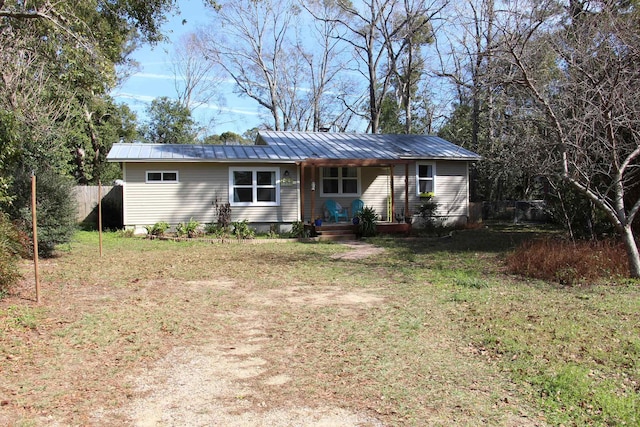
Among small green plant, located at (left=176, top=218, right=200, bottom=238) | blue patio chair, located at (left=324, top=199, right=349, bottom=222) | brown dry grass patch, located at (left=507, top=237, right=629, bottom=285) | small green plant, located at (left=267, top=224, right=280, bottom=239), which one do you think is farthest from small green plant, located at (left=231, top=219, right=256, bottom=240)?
brown dry grass patch, located at (left=507, top=237, right=629, bottom=285)

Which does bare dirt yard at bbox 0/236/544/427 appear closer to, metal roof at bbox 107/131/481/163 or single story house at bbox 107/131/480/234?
single story house at bbox 107/131/480/234

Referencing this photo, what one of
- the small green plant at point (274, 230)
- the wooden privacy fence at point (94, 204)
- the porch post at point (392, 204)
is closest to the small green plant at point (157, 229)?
the small green plant at point (274, 230)

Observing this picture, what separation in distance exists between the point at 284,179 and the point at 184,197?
343 centimetres

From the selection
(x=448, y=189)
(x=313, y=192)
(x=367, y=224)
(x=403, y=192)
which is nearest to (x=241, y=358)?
(x=367, y=224)

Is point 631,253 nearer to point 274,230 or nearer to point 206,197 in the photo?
point 274,230

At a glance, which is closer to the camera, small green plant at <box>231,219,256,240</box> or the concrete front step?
Result: small green plant at <box>231,219,256,240</box>

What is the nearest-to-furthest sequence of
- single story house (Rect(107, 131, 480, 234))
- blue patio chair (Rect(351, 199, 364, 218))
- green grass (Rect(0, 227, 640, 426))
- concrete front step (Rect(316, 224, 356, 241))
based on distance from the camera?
green grass (Rect(0, 227, 640, 426)) → concrete front step (Rect(316, 224, 356, 241)) → single story house (Rect(107, 131, 480, 234)) → blue patio chair (Rect(351, 199, 364, 218))

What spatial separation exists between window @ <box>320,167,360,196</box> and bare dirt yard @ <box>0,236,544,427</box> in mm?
9558

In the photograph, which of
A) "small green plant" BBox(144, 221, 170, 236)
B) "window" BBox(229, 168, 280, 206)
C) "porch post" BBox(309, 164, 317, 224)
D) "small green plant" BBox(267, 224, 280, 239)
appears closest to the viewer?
"small green plant" BBox(144, 221, 170, 236)

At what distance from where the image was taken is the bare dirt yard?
3.50 metres

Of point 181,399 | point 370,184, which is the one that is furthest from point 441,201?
point 181,399

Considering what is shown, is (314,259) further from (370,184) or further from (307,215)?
(370,184)

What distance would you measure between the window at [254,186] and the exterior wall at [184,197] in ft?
0.57

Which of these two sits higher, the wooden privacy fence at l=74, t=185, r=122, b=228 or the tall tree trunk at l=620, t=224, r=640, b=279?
the wooden privacy fence at l=74, t=185, r=122, b=228
